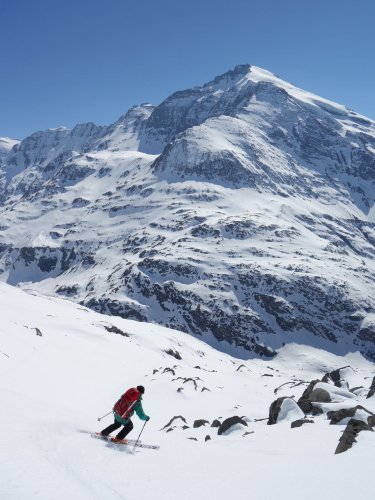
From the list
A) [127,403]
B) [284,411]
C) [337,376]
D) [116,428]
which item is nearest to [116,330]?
[337,376]

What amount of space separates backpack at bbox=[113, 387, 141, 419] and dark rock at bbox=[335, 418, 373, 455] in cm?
680

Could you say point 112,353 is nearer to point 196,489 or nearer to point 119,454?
point 119,454

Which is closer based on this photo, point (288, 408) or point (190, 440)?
point (190, 440)

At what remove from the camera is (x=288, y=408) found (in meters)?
20.8

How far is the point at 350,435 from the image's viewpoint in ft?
44.2

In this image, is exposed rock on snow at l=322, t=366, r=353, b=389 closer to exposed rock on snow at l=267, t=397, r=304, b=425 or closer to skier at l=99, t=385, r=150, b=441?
exposed rock on snow at l=267, t=397, r=304, b=425

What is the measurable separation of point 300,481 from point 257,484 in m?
0.98

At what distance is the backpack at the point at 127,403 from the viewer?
54.1ft

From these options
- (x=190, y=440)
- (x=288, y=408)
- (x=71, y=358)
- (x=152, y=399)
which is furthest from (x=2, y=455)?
(x=71, y=358)

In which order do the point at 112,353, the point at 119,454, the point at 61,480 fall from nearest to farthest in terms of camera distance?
the point at 61,480 < the point at 119,454 < the point at 112,353

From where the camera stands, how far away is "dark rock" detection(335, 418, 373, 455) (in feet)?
42.2

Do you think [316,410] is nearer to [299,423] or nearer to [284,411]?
[284,411]

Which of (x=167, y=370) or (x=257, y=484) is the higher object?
(x=257, y=484)

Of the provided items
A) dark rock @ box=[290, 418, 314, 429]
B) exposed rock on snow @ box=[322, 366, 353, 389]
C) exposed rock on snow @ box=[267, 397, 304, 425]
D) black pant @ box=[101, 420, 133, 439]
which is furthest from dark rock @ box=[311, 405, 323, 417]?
exposed rock on snow @ box=[322, 366, 353, 389]
